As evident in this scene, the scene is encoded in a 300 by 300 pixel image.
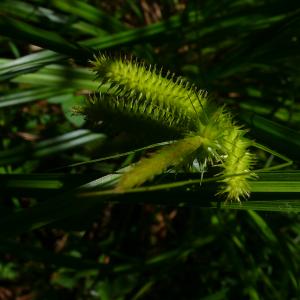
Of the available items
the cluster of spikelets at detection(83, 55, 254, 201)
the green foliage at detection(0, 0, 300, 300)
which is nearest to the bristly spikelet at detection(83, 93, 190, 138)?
the cluster of spikelets at detection(83, 55, 254, 201)

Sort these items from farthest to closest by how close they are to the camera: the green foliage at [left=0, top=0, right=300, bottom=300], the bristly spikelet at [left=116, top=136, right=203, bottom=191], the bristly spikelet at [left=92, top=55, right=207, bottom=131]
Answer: the green foliage at [left=0, top=0, right=300, bottom=300]
the bristly spikelet at [left=92, top=55, right=207, bottom=131]
the bristly spikelet at [left=116, top=136, right=203, bottom=191]

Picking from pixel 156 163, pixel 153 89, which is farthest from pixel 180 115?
pixel 156 163

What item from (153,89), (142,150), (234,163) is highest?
(153,89)

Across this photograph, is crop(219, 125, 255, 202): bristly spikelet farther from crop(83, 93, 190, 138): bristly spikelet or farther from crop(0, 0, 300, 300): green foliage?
crop(0, 0, 300, 300): green foliage

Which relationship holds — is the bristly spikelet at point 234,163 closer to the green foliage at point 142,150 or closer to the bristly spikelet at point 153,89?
the bristly spikelet at point 153,89

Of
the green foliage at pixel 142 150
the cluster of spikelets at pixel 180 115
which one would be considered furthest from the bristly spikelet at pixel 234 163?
the green foliage at pixel 142 150

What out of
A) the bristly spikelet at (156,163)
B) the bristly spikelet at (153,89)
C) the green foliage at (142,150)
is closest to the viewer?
the bristly spikelet at (156,163)

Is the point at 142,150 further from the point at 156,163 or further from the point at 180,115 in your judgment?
the point at 156,163
